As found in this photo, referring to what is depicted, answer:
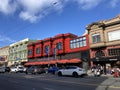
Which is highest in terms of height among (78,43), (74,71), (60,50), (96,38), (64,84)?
(96,38)

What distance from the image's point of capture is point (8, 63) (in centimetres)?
8550

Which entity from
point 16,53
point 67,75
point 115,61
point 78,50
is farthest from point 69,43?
point 16,53

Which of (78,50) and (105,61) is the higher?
(78,50)

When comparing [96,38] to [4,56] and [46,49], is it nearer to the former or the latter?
A: [46,49]

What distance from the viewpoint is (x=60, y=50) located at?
173 ft

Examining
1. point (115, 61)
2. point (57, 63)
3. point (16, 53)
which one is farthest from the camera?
point (16, 53)

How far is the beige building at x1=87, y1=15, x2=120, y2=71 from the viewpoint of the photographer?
3806 cm

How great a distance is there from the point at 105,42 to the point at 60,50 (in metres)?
15.7

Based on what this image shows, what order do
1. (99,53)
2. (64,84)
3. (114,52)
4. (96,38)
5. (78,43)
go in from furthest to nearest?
1. (78,43)
2. (96,38)
3. (99,53)
4. (114,52)
5. (64,84)

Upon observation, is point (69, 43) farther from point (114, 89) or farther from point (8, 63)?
point (8, 63)

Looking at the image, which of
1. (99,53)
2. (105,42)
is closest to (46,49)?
(99,53)

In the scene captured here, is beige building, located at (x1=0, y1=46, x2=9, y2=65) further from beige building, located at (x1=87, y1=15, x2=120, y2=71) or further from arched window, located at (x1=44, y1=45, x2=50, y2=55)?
beige building, located at (x1=87, y1=15, x2=120, y2=71)

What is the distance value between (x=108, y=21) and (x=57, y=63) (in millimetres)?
17159

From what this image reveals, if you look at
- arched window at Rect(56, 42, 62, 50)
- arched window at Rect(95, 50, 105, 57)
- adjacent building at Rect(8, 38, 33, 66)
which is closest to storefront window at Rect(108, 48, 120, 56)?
arched window at Rect(95, 50, 105, 57)
